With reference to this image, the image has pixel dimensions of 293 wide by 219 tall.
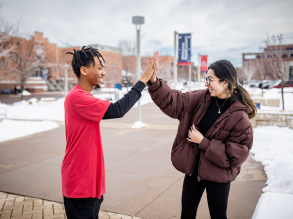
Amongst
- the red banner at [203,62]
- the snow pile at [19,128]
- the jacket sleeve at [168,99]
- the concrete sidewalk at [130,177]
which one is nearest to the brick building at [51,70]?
the red banner at [203,62]

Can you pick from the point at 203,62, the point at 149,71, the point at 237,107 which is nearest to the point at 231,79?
the point at 237,107

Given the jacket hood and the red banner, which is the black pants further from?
the red banner

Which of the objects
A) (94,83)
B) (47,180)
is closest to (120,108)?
(94,83)

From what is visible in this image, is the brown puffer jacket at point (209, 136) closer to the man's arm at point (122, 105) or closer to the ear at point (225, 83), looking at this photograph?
the ear at point (225, 83)

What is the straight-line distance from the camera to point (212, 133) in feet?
7.28

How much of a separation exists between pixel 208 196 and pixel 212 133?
57cm

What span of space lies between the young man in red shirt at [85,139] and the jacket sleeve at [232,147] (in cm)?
75

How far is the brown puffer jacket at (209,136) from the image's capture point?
2121 millimetres

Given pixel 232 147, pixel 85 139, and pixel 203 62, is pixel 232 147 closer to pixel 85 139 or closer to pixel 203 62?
pixel 85 139

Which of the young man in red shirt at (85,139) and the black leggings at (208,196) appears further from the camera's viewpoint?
the black leggings at (208,196)

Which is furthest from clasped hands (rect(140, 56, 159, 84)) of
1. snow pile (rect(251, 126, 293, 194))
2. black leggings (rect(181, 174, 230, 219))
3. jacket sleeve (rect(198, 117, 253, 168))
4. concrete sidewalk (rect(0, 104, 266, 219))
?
snow pile (rect(251, 126, 293, 194))

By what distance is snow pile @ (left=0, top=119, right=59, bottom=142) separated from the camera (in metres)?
8.51

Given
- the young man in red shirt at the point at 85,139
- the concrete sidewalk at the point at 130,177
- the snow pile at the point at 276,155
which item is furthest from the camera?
the snow pile at the point at 276,155

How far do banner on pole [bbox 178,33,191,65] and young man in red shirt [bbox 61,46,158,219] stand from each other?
60.9 feet
